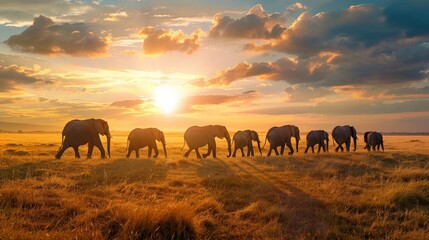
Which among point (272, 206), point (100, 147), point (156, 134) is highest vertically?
point (156, 134)

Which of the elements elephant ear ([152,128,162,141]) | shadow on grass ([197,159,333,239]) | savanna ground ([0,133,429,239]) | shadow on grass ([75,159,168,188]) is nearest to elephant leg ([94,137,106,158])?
elephant ear ([152,128,162,141])

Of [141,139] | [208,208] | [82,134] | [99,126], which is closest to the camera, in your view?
[208,208]

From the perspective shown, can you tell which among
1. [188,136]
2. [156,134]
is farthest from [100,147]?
[188,136]

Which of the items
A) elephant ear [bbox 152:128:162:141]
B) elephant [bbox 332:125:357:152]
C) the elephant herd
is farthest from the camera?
elephant [bbox 332:125:357:152]

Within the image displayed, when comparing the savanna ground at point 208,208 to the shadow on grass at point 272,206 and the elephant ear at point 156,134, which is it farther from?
the elephant ear at point 156,134

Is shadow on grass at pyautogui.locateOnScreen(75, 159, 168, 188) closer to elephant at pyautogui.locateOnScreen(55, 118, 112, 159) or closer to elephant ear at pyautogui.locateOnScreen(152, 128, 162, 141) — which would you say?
elephant at pyautogui.locateOnScreen(55, 118, 112, 159)

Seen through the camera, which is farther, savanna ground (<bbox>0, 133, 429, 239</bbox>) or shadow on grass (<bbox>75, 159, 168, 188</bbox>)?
shadow on grass (<bbox>75, 159, 168, 188</bbox>)

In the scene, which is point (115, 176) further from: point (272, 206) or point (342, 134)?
point (342, 134)

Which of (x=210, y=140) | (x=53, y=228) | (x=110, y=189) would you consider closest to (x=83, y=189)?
(x=110, y=189)

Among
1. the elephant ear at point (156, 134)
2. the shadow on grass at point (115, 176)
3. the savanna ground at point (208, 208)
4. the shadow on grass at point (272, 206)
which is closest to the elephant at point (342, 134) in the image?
the elephant ear at point (156, 134)

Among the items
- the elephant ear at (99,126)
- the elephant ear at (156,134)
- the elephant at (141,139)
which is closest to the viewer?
the elephant ear at (99,126)

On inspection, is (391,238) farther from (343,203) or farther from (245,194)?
(245,194)

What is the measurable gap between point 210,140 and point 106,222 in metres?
20.5

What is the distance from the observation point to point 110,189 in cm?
1148
